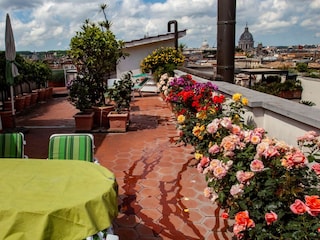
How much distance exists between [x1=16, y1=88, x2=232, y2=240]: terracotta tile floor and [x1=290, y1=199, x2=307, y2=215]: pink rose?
139 cm

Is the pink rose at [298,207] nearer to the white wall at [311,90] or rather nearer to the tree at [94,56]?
the tree at [94,56]

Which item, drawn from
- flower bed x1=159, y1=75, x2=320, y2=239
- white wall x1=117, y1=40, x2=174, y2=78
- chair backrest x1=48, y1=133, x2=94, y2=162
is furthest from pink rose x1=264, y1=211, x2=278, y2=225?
white wall x1=117, y1=40, x2=174, y2=78

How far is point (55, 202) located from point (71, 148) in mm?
1542

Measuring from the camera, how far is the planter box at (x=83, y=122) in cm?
729

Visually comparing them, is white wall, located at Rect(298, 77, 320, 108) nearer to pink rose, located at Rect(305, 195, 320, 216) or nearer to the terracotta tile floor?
the terracotta tile floor

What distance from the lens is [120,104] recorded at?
7.45m

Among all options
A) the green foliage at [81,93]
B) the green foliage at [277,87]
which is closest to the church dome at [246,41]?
the green foliage at [277,87]

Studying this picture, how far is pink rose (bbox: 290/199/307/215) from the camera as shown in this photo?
70.7 inches

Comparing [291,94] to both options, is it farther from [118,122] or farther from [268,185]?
[268,185]

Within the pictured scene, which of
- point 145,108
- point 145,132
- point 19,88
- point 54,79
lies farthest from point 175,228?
point 54,79

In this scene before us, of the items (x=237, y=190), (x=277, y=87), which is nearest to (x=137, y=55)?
(x=277, y=87)

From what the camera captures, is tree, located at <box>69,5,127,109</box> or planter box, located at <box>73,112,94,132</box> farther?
planter box, located at <box>73,112,94,132</box>

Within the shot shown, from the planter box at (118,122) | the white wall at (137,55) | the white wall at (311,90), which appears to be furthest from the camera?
the white wall at (137,55)

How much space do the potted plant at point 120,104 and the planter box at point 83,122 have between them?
1.68ft
